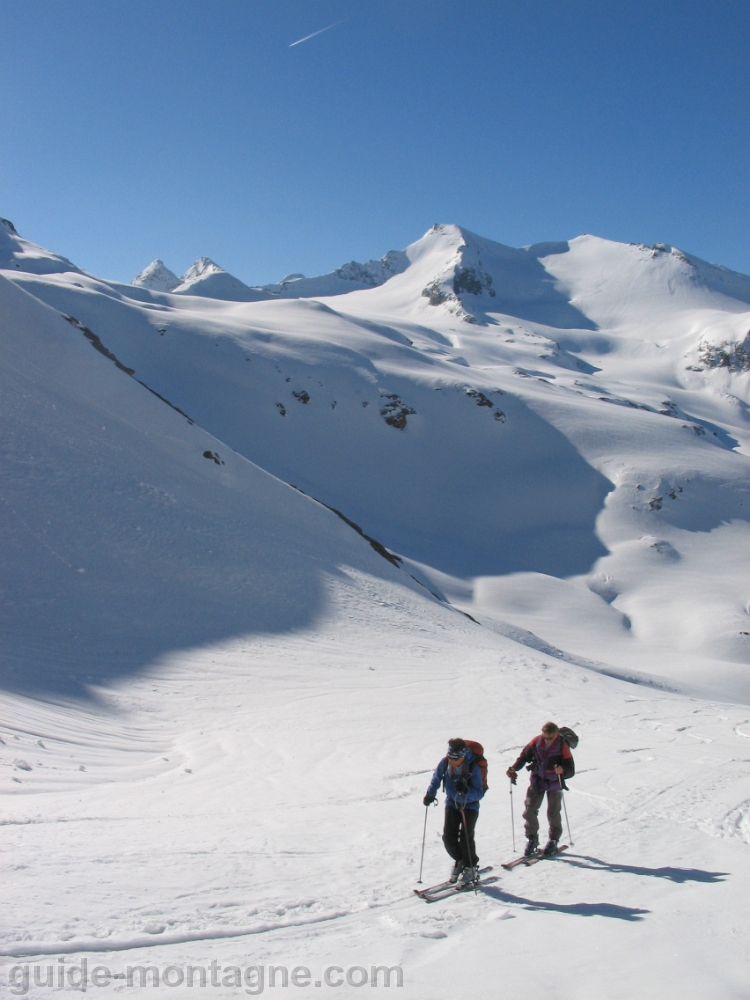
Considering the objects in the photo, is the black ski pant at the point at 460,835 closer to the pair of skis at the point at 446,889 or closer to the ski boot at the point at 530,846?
the pair of skis at the point at 446,889

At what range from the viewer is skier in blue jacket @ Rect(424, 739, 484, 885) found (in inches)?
258

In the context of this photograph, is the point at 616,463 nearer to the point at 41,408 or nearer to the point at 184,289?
the point at 41,408

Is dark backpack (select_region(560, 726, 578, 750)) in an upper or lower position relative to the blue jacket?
upper

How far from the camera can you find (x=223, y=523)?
92.0ft

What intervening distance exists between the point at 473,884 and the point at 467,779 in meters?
0.93

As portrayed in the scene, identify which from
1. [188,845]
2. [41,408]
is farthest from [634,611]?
[188,845]

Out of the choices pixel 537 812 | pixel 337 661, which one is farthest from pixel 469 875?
pixel 337 661

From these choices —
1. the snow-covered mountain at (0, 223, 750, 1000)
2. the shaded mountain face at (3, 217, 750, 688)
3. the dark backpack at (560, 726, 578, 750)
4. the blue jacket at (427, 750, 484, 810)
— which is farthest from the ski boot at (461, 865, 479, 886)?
the shaded mountain face at (3, 217, 750, 688)

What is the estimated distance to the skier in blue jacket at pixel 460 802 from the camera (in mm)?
6551

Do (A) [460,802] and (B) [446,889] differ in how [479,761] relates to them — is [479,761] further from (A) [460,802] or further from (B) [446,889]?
(B) [446,889]

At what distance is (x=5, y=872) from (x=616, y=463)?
67.1m

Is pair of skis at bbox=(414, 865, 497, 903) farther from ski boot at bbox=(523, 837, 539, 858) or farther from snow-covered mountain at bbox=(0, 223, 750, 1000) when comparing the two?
ski boot at bbox=(523, 837, 539, 858)

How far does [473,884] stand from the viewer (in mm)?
6375

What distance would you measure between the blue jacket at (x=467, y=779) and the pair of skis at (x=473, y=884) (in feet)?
2.10
